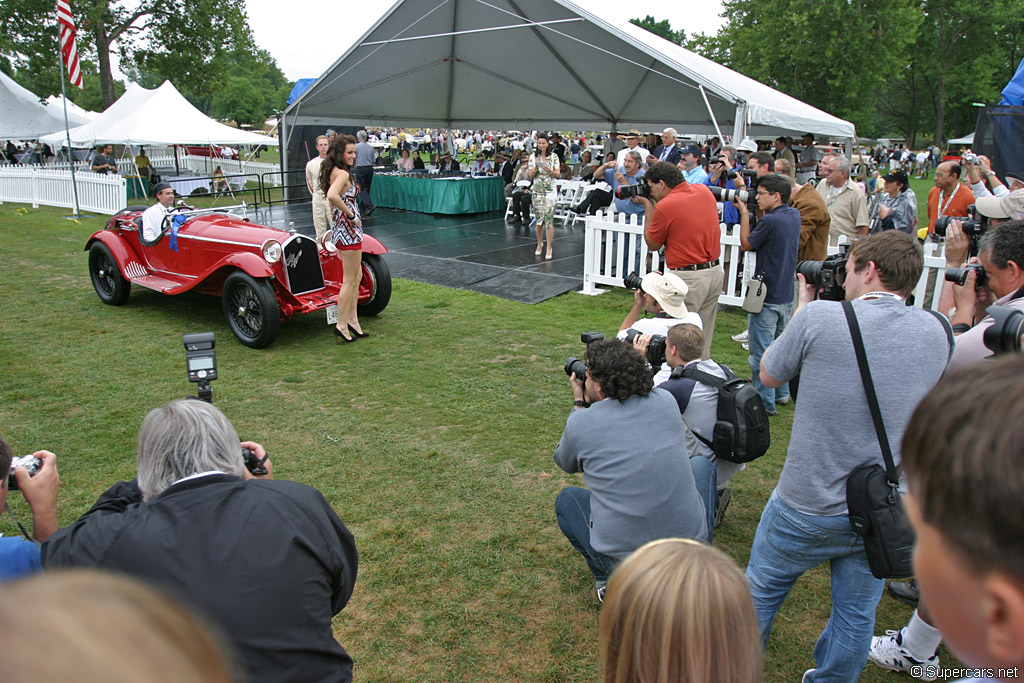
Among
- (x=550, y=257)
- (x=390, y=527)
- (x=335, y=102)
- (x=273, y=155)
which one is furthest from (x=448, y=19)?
(x=273, y=155)

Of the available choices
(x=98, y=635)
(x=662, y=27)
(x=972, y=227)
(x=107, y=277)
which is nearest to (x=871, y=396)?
(x=98, y=635)

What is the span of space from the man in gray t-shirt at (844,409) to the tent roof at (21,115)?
26.6 meters

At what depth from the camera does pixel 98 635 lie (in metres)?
0.56

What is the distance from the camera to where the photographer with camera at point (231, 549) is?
66.2 inches

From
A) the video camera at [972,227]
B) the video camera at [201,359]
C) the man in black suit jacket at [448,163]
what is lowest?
the video camera at [201,359]

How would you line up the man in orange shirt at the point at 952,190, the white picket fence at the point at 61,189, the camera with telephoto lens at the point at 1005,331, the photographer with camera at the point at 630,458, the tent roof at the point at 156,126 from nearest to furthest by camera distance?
1. the camera with telephoto lens at the point at 1005,331
2. the photographer with camera at the point at 630,458
3. the man in orange shirt at the point at 952,190
4. the white picket fence at the point at 61,189
5. the tent roof at the point at 156,126

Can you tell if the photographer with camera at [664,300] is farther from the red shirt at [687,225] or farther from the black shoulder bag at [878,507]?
the black shoulder bag at [878,507]

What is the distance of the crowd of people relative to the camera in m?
0.74

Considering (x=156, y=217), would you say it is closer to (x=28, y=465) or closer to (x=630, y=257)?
(x=630, y=257)

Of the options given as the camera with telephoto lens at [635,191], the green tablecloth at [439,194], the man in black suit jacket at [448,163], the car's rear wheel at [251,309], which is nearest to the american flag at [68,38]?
the green tablecloth at [439,194]

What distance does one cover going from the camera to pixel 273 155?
4609cm

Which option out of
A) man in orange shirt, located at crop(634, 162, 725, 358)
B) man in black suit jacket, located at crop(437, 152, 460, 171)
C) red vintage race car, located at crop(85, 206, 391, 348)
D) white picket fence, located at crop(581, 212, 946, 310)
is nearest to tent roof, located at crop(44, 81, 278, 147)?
man in black suit jacket, located at crop(437, 152, 460, 171)

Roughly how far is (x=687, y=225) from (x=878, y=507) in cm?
352

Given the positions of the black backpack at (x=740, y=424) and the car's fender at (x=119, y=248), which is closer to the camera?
the black backpack at (x=740, y=424)
